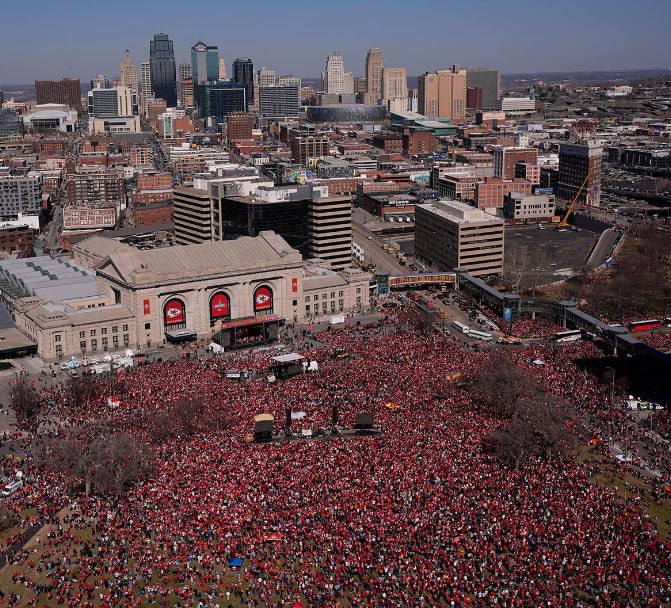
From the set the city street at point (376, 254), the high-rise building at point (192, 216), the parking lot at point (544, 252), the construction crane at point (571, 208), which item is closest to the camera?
the high-rise building at point (192, 216)

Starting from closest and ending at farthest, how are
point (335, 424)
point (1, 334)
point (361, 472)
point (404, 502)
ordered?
point (404, 502), point (361, 472), point (335, 424), point (1, 334)

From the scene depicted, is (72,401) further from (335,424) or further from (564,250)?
(564,250)

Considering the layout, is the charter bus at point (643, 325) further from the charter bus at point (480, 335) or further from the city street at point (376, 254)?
the city street at point (376, 254)

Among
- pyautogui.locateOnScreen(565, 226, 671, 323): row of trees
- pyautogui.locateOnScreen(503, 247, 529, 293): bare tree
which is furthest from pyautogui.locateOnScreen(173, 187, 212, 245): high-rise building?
pyautogui.locateOnScreen(565, 226, 671, 323): row of trees

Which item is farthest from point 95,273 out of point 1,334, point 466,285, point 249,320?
point 466,285

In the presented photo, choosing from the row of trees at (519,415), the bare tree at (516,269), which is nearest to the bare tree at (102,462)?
the row of trees at (519,415)

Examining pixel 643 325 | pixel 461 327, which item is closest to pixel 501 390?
pixel 461 327

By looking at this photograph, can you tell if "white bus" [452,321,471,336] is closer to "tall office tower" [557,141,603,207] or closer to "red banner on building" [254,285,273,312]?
"red banner on building" [254,285,273,312]
